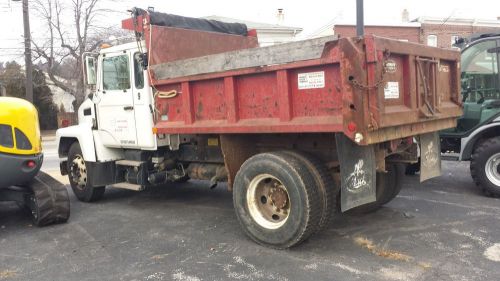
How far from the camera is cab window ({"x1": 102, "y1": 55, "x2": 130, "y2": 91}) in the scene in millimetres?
6773

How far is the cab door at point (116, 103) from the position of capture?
6.72 m

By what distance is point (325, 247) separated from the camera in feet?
16.1

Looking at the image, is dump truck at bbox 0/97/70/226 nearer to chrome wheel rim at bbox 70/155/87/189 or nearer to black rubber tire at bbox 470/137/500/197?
chrome wheel rim at bbox 70/155/87/189

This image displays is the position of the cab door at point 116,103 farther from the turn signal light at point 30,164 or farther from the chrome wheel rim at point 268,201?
the chrome wheel rim at point 268,201

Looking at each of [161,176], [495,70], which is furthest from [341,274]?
[495,70]

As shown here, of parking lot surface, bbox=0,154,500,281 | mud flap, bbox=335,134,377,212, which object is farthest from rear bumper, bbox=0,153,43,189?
mud flap, bbox=335,134,377,212

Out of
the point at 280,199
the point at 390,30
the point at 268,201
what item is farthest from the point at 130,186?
the point at 390,30

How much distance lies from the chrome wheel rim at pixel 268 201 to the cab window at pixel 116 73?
2.74 metres

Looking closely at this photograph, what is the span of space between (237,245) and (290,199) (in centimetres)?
87

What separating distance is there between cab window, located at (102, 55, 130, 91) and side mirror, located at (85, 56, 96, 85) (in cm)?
19

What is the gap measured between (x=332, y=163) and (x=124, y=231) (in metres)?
2.72

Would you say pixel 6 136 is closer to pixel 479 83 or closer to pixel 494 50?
pixel 479 83

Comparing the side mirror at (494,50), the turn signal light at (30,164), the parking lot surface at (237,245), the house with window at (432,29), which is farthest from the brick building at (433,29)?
the turn signal light at (30,164)

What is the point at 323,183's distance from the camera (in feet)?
15.3
